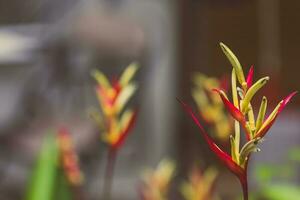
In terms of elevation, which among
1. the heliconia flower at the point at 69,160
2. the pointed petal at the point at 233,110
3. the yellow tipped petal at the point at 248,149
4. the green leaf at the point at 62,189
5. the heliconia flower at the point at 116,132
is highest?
the pointed petal at the point at 233,110

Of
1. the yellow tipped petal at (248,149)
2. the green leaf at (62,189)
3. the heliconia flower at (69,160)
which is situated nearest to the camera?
the yellow tipped petal at (248,149)

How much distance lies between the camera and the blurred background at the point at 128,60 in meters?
1.89

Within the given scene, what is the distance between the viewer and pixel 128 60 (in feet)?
6.26

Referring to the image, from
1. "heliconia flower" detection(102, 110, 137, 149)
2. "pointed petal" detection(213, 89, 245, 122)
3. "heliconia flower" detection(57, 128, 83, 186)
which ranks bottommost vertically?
"heliconia flower" detection(57, 128, 83, 186)

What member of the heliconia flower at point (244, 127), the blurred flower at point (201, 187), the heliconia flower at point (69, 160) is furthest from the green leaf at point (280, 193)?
the heliconia flower at point (244, 127)

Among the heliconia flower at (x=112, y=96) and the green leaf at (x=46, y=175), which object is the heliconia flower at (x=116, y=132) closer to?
the heliconia flower at (x=112, y=96)

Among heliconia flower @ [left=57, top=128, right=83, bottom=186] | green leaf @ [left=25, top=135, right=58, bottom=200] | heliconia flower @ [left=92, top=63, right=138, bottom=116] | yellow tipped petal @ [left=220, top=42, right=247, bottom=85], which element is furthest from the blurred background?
yellow tipped petal @ [left=220, top=42, right=247, bottom=85]

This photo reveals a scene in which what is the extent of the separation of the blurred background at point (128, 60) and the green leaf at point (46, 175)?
115cm

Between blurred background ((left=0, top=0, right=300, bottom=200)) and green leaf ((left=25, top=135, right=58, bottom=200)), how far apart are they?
1.15 meters

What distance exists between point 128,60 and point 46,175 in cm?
126

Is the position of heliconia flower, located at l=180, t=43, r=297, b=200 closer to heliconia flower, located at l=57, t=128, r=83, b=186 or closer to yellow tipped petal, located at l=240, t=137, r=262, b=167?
yellow tipped petal, located at l=240, t=137, r=262, b=167

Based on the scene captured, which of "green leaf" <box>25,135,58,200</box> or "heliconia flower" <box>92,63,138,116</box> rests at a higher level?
"heliconia flower" <box>92,63,138,116</box>

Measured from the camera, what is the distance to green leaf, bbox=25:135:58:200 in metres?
0.64

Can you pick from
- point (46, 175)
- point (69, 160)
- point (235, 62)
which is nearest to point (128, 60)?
point (46, 175)
